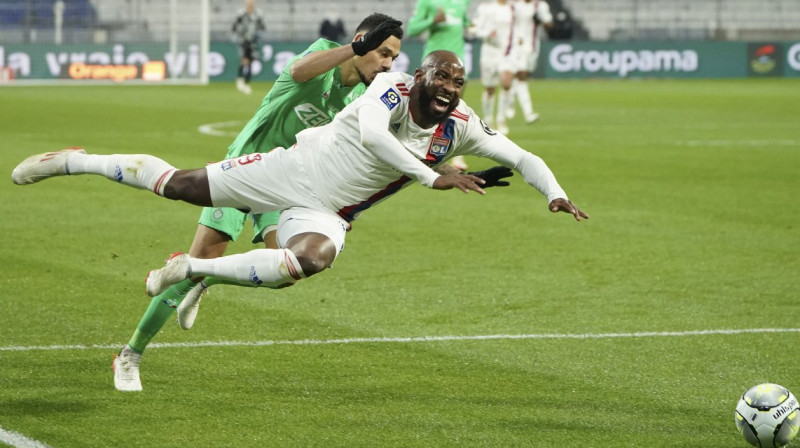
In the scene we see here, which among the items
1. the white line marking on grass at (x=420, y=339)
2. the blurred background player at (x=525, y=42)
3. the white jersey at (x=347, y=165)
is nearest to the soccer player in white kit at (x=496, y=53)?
the blurred background player at (x=525, y=42)

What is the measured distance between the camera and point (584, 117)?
2466 centimetres

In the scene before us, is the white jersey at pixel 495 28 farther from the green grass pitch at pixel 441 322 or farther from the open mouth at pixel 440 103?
the open mouth at pixel 440 103

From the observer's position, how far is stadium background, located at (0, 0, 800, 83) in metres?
33.5

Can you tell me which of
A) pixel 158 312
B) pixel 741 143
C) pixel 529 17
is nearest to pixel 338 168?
pixel 158 312

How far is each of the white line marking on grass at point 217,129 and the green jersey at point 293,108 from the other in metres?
13.0

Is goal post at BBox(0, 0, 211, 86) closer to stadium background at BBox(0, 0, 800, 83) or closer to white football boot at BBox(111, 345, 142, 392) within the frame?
stadium background at BBox(0, 0, 800, 83)

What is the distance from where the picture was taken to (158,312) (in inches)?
253

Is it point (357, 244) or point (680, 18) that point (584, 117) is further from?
point (680, 18)

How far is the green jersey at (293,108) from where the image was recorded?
6.80 meters

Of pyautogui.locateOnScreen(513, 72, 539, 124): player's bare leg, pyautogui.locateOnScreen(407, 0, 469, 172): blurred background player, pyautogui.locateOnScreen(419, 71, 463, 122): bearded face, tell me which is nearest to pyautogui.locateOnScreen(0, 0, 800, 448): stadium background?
pyautogui.locateOnScreen(419, 71, 463, 122): bearded face

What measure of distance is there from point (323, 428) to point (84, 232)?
6112 mm

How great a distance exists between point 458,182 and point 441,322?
8.08 feet

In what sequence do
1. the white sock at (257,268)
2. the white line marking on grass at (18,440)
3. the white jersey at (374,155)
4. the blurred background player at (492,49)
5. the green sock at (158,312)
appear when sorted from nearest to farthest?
the white line marking on grass at (18,440), the white sock at (257,268), the white jersey at (374,155), the green sock at (158,312), the blurred background player at (492,49)

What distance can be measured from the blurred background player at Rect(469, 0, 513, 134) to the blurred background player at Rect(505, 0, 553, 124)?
32 centimetres
